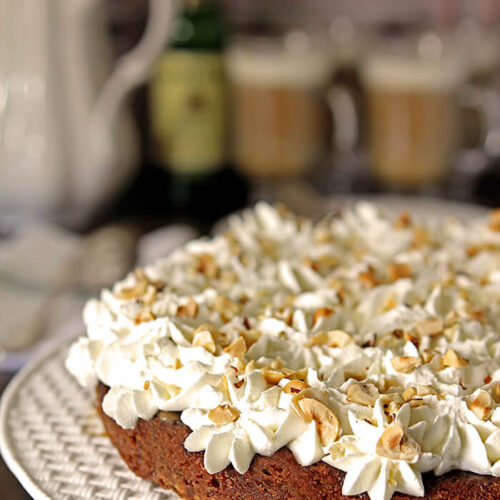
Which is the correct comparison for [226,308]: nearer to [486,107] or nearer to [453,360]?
[453,360]

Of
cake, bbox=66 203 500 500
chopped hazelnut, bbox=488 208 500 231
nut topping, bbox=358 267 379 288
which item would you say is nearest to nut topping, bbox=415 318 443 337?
cake, bbox=66 203 500 500

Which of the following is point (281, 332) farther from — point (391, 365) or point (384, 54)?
point (384, 54)

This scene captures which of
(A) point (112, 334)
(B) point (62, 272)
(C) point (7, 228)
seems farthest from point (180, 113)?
(A) point (112, 334)

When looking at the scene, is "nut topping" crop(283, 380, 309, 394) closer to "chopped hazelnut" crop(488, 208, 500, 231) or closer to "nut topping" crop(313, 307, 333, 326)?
"nut topping" crop(313, 307, 333, 326)

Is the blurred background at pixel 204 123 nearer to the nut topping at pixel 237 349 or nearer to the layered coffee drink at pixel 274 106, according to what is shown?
the layered coffee drink at pixel 274 106

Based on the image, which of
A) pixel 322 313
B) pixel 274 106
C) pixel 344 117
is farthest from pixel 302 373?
pixel 344 117

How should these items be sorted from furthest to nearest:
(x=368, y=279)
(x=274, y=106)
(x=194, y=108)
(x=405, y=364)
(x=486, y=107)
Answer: (x=486, y=107) → (x=274, y=106) → (x=194, y=108) → (x=368, y=279) → (x=405, y=364)
